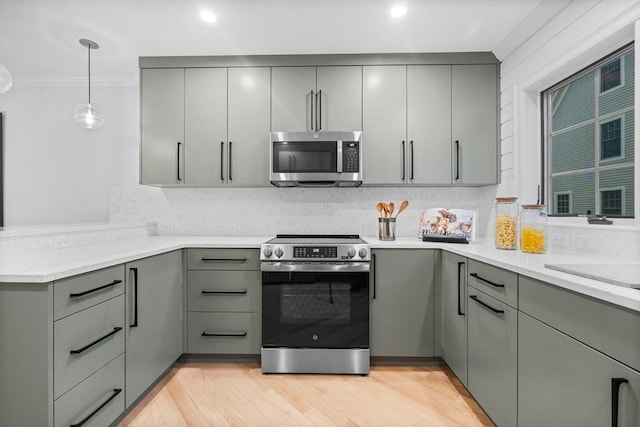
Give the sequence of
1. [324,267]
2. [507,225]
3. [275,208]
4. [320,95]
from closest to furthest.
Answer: [507,225], [324,267], [320,95], [275,208]

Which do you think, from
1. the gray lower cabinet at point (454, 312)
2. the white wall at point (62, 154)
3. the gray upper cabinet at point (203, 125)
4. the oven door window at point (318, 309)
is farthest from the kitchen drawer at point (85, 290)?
the gray lower cabinet at point (454, 312)

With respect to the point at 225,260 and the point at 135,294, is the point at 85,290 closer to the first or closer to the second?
the point at 135,294

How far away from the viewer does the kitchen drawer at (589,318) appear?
0.81 meters

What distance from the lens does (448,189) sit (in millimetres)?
2834

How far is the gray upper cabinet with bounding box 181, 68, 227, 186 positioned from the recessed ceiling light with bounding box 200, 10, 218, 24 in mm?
521

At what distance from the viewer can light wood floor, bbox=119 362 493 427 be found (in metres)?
1.68

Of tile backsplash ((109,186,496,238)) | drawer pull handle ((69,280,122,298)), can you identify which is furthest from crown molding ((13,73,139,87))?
drawer pull handle ((69,280,122,298))

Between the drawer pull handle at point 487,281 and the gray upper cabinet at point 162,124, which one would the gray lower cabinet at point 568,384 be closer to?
the drawer pull handle at point 487,281

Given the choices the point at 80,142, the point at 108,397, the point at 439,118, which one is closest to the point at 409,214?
the point at 439,118

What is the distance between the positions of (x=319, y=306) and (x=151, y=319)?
3.41ft

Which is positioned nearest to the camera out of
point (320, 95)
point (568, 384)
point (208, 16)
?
point (568, 384)

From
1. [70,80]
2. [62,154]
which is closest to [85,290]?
[62,154]

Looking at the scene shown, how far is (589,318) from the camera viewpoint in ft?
3.09

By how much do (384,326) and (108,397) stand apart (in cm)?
163
